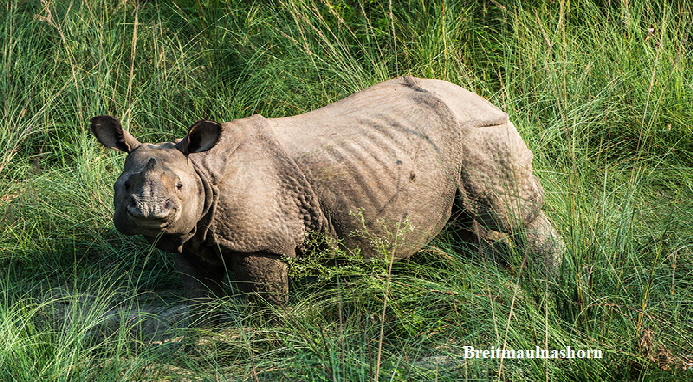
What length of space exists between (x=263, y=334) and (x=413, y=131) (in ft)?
4.30

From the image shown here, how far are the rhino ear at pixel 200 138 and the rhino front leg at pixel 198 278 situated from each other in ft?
2.12

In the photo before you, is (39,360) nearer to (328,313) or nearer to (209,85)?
(328,313)

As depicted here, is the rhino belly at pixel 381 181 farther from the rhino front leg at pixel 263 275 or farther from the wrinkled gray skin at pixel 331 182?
the rhino front leg at pixel 263 275

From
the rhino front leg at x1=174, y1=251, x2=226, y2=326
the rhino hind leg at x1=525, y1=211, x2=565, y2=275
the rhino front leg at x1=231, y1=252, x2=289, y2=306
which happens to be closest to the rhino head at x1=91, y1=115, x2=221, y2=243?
the rhino front leg at x1=231, y1=252, x2=289, y2=306

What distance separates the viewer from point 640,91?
19.0 ft

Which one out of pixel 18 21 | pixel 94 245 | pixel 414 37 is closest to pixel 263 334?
pixel 94 245

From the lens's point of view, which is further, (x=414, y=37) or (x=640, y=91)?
(x=414, y=37)

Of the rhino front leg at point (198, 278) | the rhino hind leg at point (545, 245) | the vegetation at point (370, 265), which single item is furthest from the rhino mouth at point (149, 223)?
the rhino hind leg at point (545, 245)

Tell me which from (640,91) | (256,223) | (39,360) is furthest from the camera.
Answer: (640,91)

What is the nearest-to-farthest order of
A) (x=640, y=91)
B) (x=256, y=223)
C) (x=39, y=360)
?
(x=39, y=360) → (x=256, y=223) → (x=640, y=91)

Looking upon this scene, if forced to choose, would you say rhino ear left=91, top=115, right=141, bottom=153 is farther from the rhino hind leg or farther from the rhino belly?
the rhino hind leg

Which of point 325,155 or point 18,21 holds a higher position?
point 18,21

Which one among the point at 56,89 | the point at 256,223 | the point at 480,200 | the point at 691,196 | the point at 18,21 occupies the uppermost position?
the point at 18,21

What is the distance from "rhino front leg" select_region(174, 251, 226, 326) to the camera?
14.4 ft
